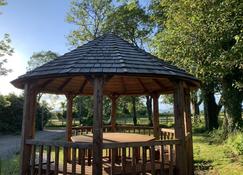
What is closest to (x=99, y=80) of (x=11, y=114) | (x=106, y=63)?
(x=106, y=63)

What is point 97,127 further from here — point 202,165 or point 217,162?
point 217,162

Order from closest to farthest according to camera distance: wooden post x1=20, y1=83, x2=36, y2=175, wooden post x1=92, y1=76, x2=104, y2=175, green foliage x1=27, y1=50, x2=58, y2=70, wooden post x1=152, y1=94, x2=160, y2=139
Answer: wooden post x1=92, y1=76, x2=104, y2=175
wooden post x1=20, y1=83, x2=36, y2=175
wooden post x1=152, y1=94, x2=160, y2=139
green foliage x1=27, y1=50, x2=58, y2=70

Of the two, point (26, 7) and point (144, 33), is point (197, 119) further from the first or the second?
point (26, 7)

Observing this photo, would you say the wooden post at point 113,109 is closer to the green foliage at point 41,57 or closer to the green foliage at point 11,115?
the green foliage at point 11,115

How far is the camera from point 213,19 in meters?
13.2

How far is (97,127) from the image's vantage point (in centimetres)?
622

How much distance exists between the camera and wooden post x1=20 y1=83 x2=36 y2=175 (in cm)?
717

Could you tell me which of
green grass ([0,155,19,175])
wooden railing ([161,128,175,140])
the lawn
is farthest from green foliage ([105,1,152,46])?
wooden railing ([161,128,175,140])

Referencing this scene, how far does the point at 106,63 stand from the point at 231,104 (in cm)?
1127

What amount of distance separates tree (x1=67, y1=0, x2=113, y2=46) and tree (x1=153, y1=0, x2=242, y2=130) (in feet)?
51.7

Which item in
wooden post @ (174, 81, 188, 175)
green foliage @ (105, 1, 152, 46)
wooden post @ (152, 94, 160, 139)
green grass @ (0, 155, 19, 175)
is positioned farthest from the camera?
green foliage @ (105, 1, 152, 46)

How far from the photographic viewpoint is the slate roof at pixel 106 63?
6336mm

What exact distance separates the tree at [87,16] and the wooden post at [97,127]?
24778 mm

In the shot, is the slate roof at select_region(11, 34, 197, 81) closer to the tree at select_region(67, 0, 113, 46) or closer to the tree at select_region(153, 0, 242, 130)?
the tree at select_region(153, 0, 242, 130)
